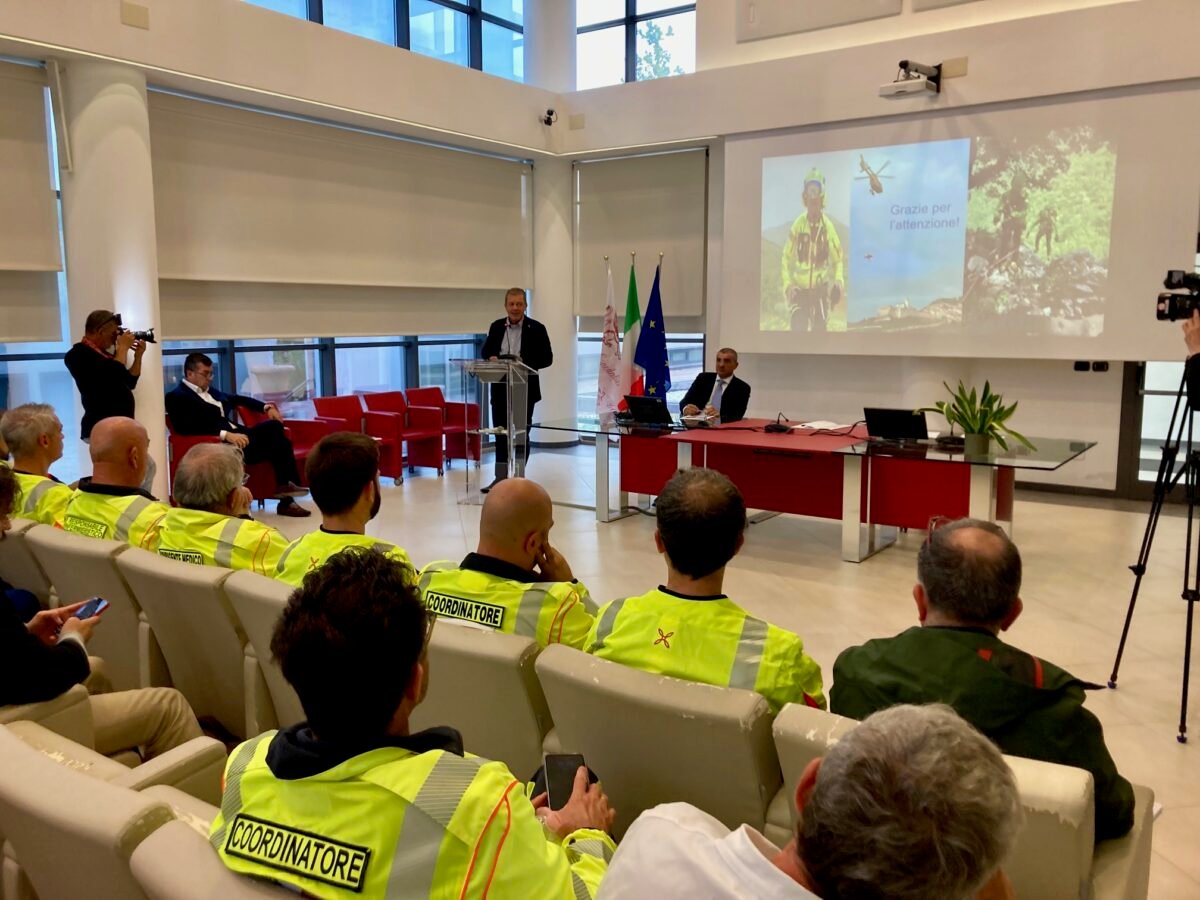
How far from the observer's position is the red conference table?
5273 millimetres

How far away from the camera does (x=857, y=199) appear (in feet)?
26.1

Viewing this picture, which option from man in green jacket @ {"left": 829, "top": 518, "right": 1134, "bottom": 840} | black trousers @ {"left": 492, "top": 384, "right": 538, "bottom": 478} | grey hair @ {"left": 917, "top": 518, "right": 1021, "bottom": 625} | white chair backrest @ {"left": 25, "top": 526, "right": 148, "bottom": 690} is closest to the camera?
man in green jacket @ {"left": 829, "top": 518, "right": 1134, "bottom": 840}

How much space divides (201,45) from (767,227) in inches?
191

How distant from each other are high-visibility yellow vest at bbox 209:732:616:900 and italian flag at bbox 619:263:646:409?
852cm

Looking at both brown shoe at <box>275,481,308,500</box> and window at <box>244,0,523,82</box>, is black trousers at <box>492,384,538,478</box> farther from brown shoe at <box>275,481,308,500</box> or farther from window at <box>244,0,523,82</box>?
window at <box>244,0,523,82</box>

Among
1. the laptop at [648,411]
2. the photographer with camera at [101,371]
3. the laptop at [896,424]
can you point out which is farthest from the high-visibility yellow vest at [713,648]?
the laptop at [648,411]

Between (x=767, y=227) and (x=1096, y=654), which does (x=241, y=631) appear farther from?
(x=767, y=227)

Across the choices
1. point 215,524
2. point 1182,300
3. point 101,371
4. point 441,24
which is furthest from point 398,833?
point 441,24

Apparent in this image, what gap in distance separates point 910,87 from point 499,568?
6.14m

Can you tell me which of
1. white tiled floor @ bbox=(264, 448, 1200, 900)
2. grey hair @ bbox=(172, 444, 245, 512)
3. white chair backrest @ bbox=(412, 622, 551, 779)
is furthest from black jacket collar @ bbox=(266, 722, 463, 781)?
white tiled floor @ bbox=(264, 448, 1200, 900)

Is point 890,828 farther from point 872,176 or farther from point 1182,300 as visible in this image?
point 872,176

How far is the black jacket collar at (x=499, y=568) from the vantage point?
234 centimetres

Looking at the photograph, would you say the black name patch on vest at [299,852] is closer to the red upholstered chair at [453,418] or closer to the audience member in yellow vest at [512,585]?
the audience member in yellow vest at [512,585]

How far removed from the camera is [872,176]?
7855 mm
